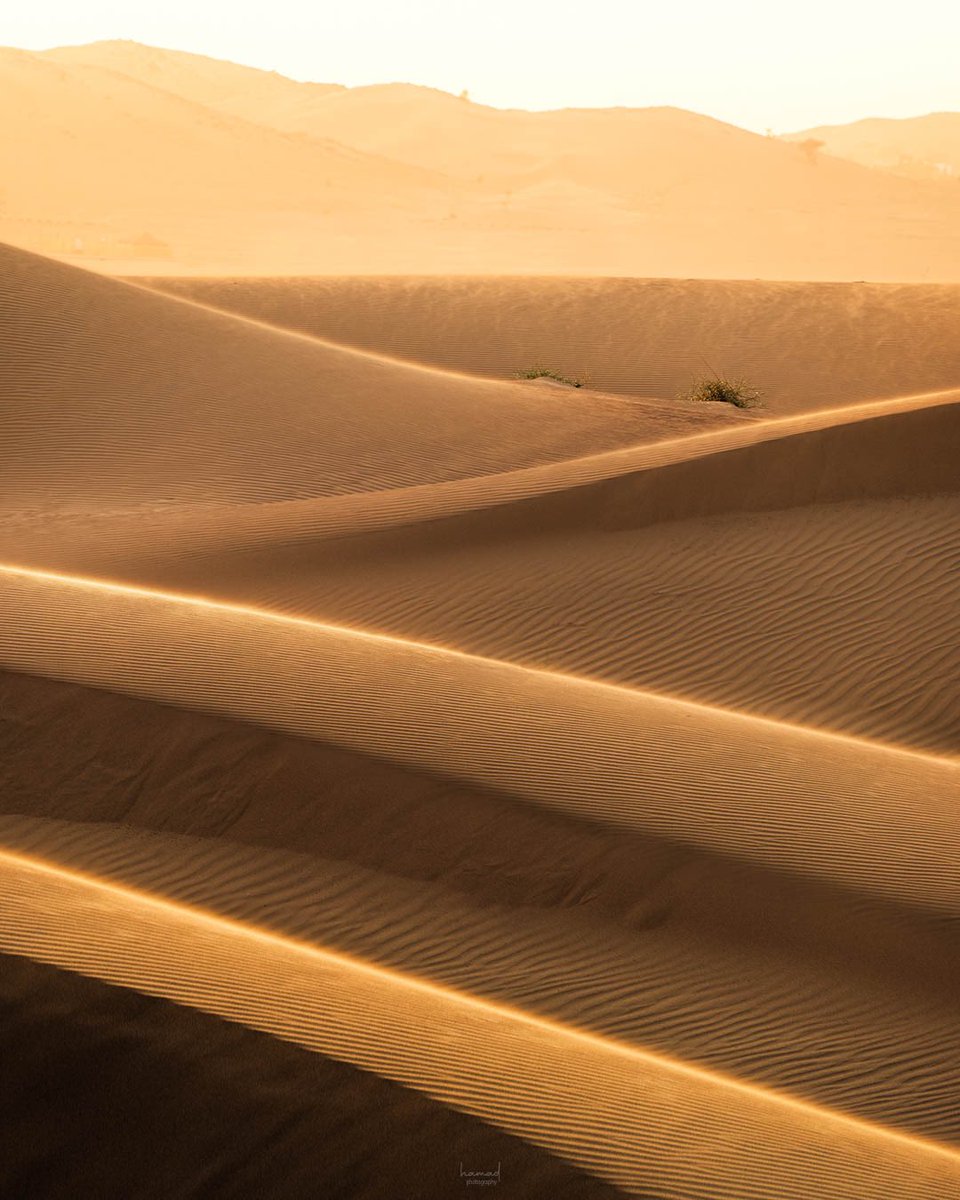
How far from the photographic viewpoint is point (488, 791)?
7.17 m

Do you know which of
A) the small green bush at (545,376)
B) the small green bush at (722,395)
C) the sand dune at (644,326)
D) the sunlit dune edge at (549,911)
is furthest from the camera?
the sand dune at (644,326)

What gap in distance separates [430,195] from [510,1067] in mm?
79572

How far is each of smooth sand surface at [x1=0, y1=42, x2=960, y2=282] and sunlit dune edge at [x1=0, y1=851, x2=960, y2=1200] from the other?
44.0m

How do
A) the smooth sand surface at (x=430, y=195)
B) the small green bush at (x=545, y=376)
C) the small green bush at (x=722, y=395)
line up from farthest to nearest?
the smooth sand surface at (x=430, y=195), the small green bush at (x=545, y=376), the small green bush at (x=722, y=395)

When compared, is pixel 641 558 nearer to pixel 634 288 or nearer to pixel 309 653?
pixel 309 653

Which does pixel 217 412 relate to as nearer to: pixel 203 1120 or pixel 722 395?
pixel 722 395

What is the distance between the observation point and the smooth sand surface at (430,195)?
2249 inches

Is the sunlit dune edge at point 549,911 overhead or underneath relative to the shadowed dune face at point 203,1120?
underneath

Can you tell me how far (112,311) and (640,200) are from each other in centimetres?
6712

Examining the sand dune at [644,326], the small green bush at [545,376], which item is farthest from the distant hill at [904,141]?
the small green bush at [545,376]

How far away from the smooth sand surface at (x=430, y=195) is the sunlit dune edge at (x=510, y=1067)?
144ft

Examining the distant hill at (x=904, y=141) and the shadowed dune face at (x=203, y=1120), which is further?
the distant hill at (x=904, y=141)

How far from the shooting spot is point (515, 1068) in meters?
4.25

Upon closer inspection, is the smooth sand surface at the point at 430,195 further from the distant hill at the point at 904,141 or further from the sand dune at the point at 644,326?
the distant hill at the point at 904,141
